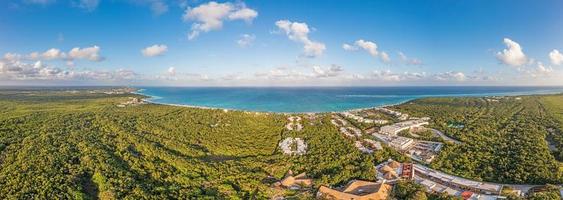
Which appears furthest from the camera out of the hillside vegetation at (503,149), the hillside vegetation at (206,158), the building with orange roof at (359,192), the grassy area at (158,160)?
the hillside vegetation at (503,149)

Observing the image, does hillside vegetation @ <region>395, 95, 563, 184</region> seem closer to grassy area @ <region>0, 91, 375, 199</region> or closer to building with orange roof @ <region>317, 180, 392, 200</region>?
building with orange roof @ <region>317, 180, 392, 200</region>

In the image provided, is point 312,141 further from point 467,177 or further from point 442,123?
point 442,123

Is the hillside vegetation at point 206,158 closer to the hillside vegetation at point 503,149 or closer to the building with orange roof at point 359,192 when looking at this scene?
the hillside vegetation at point 503,149

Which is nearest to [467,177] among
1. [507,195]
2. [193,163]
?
[507,195]

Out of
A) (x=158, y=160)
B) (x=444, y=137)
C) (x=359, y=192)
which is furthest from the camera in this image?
(x=444, y=137)

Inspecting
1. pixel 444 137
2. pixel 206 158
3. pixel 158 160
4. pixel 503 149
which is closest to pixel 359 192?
pixel 206 158

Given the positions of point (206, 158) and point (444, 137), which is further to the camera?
point (444, 137)

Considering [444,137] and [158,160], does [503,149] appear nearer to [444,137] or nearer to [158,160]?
[444,137]

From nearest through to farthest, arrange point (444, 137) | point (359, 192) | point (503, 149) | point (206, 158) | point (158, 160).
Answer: point (359, 192)
point (158, 160)
point (503, 149)
point (206, 158)
point (444, 137)

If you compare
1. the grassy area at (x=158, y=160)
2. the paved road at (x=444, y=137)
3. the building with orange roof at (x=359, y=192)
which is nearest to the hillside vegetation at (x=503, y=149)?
the paved road at (x=444, y=137)

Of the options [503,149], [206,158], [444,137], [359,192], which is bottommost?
[206,158]

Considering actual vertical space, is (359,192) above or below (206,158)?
above
